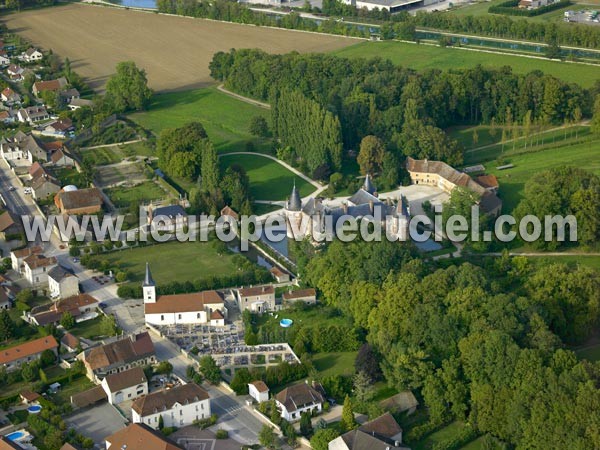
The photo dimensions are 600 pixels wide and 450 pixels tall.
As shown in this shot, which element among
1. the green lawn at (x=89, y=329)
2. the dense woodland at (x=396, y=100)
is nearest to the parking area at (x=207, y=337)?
the green lawn at (x=89, y=329)

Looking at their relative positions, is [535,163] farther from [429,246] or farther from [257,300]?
[257,300]

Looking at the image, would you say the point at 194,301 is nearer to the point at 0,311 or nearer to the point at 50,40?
the point at 0,311

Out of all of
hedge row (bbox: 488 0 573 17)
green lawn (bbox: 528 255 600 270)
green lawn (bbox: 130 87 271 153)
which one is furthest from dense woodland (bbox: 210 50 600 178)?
hedge row (bbox: 488 0 573 17)

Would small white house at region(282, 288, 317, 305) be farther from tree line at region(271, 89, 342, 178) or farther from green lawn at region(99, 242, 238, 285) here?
tree line at region(271, 89, 342, 178)

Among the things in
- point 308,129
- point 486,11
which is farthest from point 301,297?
point 486,11

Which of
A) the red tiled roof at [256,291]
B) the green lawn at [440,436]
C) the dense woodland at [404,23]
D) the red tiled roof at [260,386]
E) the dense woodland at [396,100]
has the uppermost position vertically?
the dense woodland at [404,23]

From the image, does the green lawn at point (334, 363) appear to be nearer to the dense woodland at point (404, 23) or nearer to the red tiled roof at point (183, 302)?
the red tiled roof at point (183, 302)
